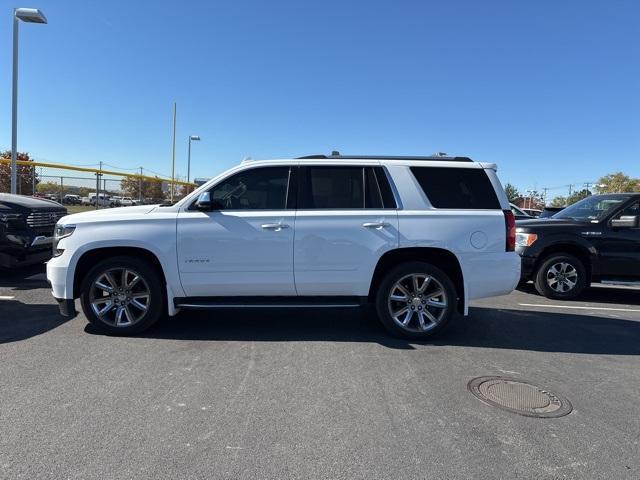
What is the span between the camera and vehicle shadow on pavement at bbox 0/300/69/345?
5.38 metres

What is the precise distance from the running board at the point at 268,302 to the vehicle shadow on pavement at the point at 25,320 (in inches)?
66.4

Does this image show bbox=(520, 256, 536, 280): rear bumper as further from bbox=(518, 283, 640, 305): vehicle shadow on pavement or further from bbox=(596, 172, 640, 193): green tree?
bbox=(596, 172, 640, 193): green tree

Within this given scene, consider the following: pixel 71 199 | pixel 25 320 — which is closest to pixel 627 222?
pixel 25 320

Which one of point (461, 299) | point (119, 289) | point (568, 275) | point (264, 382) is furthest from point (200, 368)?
point (568, 275)

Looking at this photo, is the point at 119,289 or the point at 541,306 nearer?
the point at 119,289

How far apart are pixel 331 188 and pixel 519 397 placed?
2.82 m

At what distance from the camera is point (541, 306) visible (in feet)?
25.2

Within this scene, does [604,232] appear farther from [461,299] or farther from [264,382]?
[264,382]

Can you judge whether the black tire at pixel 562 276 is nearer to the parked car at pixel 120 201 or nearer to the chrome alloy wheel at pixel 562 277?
the chrome alloy wheel at pixel 562 277

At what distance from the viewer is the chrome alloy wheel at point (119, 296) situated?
209 inches

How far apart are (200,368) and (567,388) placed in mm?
3256

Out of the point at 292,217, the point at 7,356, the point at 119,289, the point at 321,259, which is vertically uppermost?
the point at 292,217

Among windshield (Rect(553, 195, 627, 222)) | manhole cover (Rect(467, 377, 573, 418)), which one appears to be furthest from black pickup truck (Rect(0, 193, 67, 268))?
windshield (Rect(553, 195, 627, 222))

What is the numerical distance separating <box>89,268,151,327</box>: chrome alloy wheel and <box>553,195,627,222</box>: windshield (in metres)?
7.45
